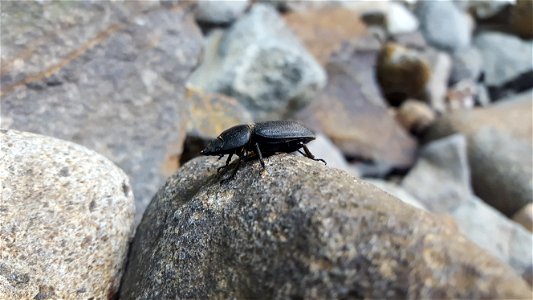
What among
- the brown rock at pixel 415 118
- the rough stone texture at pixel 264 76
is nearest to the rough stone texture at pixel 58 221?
the rough stone texture at pixel 264 76

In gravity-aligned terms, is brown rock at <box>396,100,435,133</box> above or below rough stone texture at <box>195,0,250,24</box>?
below

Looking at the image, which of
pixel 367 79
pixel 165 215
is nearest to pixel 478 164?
pixel 367 79

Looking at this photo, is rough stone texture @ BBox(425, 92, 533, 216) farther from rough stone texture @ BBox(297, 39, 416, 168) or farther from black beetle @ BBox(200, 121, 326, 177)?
black beetle @ BBox(200, 121, 326, 177)

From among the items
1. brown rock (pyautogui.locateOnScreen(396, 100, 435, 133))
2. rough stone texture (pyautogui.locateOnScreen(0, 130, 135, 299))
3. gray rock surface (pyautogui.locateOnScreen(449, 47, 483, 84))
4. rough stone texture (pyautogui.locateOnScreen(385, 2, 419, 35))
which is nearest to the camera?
rough stone texture (pyautogui.locateOnScreen(0, 130, 135, 299))

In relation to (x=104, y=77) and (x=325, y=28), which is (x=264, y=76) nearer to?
(x=104, y=77)

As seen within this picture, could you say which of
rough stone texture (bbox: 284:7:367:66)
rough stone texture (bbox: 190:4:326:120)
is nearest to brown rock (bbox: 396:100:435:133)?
rough stone texture (bbox: 284:7:367:66)

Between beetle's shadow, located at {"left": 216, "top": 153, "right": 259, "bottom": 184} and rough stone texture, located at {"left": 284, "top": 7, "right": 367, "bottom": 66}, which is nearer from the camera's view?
beetle's shadow, located at {"left": 216, "top": 153, "right": 259, "bottom": 184}

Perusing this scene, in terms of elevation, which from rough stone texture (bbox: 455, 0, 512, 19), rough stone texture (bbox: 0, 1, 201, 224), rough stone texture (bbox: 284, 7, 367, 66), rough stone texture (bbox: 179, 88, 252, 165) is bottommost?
rough stone texture (bbox: 455, 0, 512, 19)

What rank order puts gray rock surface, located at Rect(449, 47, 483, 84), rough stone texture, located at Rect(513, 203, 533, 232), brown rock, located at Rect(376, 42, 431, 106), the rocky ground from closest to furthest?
the rocky ground, rough stone texture, located at Rect(513, 203, 533, 232), brown rock, located at Rect(376, 42, 431, 106), gray rock surface, located at Rect(449, 47, 483, 84)
